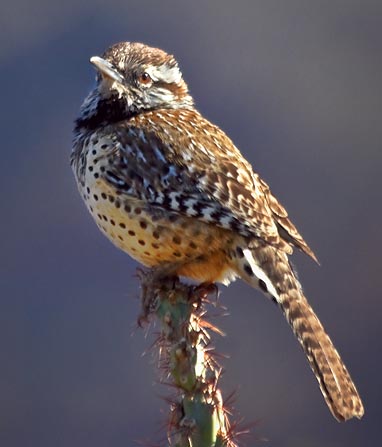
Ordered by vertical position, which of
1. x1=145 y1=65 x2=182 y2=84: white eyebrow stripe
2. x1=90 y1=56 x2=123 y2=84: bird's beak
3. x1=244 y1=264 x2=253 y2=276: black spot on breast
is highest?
x1=90 y1=56 x2=123 y2=84: bird's beak

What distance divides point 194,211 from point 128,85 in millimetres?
584

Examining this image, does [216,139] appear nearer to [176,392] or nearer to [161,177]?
[161,177]

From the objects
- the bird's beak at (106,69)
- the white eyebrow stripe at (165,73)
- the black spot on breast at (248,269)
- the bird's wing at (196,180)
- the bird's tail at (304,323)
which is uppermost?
the bird's beak at (106,69)

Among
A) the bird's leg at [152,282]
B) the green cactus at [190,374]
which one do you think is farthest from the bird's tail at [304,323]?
the green cactus at [190,374]

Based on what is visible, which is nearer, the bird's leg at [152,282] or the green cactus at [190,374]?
the green cactus at [190,374]

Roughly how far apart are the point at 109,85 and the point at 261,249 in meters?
0.72

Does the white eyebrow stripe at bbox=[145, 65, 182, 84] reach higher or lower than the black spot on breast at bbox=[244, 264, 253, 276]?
higher

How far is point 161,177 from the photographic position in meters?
2.78

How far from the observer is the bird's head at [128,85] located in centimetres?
306

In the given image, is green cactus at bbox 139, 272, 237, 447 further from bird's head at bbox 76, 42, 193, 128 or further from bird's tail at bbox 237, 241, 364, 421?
bird's head at bbox 76, 42, 193, 128

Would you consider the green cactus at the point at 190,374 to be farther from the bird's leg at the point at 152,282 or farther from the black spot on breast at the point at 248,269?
the black spot on breast at the point at 248,269

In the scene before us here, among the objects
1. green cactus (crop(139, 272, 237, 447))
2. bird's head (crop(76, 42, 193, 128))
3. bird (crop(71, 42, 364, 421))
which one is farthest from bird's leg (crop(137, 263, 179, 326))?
bird's head (crop(76, 42, 193, 128))

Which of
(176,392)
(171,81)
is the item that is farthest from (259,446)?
(176,392)

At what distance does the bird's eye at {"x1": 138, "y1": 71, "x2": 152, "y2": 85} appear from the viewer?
3129 millimetres
